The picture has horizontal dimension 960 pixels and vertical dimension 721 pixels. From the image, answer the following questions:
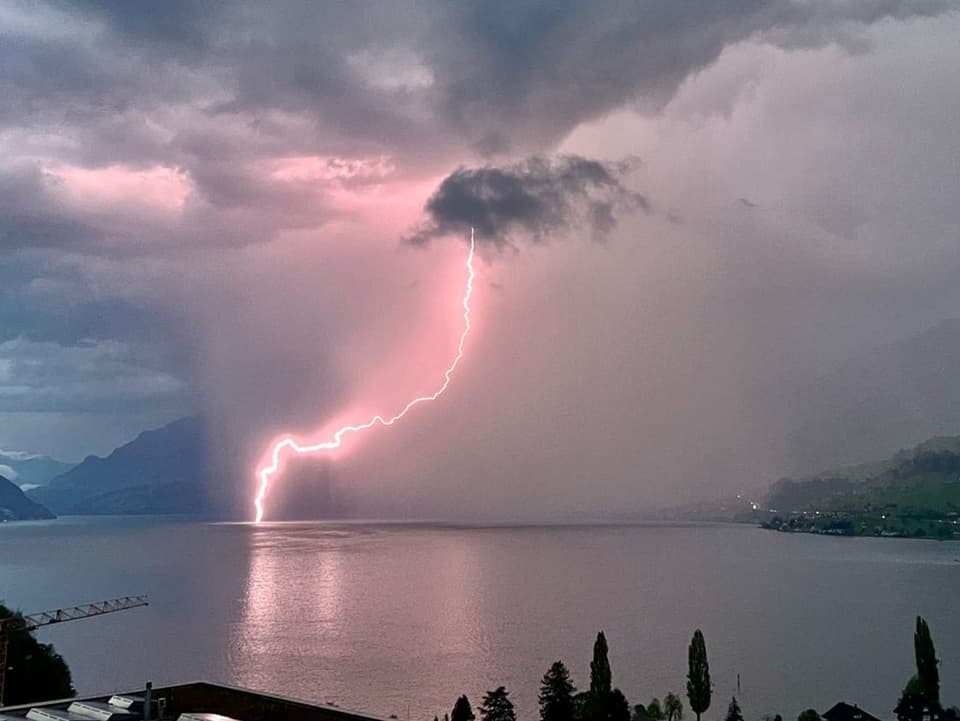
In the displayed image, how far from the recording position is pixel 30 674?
4753cm

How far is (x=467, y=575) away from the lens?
159 meters

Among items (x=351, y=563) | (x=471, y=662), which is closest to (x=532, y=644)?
(x=471, y=662)

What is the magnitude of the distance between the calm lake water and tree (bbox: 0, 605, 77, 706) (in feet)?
65.1

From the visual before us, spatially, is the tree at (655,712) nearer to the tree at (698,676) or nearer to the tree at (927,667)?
the tree at (698,676)

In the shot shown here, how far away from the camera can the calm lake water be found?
71438 mm

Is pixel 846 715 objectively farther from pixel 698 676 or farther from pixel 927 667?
pixel 698 676

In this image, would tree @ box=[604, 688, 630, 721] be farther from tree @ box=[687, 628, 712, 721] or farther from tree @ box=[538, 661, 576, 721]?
tree @ box=[687, 628, 712, 721]

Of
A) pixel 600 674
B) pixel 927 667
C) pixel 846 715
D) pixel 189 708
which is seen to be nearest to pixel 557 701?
pixel 600 674

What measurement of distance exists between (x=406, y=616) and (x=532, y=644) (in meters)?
24.7

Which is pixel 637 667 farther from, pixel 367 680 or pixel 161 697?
pixel 161 697

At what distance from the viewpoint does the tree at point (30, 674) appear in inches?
1825

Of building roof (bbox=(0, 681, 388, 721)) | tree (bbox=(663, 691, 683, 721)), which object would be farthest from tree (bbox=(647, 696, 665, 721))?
building roof (bbox=(0, 681, 388, 721))

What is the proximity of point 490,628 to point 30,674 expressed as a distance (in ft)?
198

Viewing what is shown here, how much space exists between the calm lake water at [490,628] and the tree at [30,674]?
19834 millimetres
